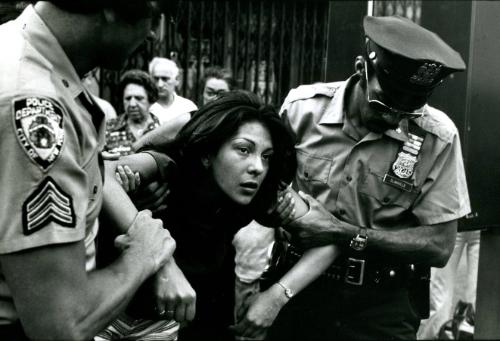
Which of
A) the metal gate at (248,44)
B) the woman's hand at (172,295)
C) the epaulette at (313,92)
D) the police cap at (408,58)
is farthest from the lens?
the metal gate at (248,44)

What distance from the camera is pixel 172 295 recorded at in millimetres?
1975

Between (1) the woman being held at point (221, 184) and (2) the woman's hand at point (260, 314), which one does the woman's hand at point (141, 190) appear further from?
(2) the woman's hand at point (260, 314)

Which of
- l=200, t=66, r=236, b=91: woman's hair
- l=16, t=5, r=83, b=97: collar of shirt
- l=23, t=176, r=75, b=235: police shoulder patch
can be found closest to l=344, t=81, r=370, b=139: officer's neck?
l=16, t=5, r=83, b=97: collar of shirt

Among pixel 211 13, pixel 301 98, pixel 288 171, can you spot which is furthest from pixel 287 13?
pixel 288 171

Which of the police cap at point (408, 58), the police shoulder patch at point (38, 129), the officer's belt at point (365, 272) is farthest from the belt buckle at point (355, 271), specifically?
the police shoulder patch at point (38, 129)

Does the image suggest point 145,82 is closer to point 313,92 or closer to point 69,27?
point 313,92

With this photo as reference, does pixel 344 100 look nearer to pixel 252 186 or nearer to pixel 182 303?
pixel 252 186

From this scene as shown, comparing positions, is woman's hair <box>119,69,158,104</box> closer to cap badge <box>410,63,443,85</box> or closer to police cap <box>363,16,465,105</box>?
police cap <box>363,16,465,105</box>

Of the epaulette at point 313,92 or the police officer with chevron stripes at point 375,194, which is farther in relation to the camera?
the epaulette at point 313,92

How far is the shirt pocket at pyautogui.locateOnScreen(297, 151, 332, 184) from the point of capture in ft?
11.1

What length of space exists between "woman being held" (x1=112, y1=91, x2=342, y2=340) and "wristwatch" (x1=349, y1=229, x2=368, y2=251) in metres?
0.42

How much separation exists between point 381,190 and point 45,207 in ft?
6.87

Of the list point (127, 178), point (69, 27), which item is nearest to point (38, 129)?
point (69, 27)

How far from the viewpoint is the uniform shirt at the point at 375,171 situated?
3316mm
